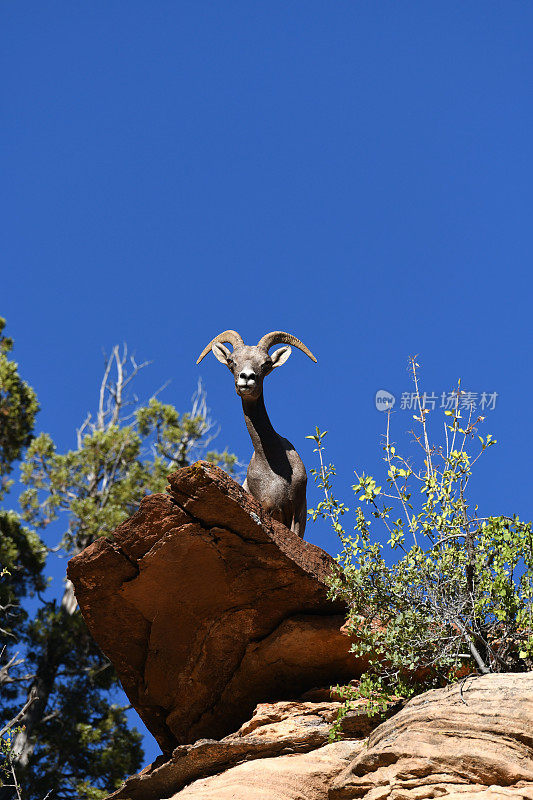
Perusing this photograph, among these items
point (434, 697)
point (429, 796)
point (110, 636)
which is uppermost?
point (110, 636)

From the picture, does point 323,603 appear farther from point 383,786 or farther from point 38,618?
point 38,618

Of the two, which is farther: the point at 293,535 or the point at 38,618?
the point at 38,618

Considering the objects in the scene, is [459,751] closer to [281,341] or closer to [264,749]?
[264,749]

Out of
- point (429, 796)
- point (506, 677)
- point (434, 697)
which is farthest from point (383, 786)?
point (506, 677)

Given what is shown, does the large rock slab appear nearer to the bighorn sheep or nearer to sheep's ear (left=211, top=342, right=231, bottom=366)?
the bighorn sheep

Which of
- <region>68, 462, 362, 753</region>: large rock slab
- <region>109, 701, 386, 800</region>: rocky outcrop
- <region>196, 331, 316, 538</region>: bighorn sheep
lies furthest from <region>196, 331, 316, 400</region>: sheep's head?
<region>109, 701, 386, 800</region>: rocky outcrop

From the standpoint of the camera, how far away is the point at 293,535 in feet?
25.3

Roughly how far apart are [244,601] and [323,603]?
0.70m

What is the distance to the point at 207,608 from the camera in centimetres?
765

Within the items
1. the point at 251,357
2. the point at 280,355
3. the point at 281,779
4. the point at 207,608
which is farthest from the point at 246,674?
the point at 280,355

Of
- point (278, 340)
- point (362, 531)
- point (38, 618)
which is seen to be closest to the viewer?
point (362, 531)

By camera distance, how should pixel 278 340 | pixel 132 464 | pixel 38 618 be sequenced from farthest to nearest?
pixel 132 464, pixel 38 618, pixel 278 340

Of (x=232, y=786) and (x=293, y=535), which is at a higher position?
(x=293, y=535)

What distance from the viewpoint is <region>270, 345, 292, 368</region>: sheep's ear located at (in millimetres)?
9648
